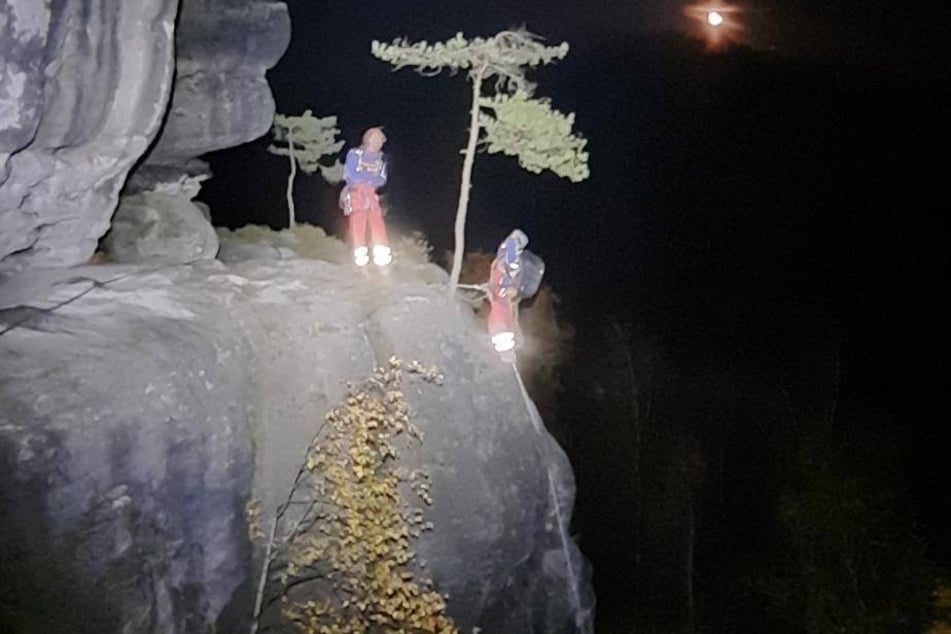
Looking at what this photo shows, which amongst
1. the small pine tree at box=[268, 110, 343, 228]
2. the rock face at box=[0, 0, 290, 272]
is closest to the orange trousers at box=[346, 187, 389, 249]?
the rock face at box=[0, 0, 290, 272]

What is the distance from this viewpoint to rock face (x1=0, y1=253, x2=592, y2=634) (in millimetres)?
9539

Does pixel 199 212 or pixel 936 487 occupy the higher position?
pixel 199 212

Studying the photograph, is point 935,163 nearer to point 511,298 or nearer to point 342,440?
point 511,298

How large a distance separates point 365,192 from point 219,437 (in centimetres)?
513

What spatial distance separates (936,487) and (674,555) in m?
6.86

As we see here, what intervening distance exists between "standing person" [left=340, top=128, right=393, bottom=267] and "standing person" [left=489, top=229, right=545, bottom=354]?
7.05ft

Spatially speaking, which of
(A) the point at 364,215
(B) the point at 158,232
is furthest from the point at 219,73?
(A) the point at 364,215

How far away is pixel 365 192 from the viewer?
49.0ft

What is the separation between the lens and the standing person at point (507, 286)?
14570 mm

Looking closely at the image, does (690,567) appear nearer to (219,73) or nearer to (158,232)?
(158,232)

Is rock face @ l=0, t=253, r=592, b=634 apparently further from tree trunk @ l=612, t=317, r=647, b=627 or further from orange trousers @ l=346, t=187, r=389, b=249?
tree trunk @ l=612, t=317, r=647, b=627

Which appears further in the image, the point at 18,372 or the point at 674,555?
the point at 674,555

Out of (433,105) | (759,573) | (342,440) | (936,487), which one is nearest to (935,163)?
(936,487)

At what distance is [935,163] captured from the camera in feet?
81.3
